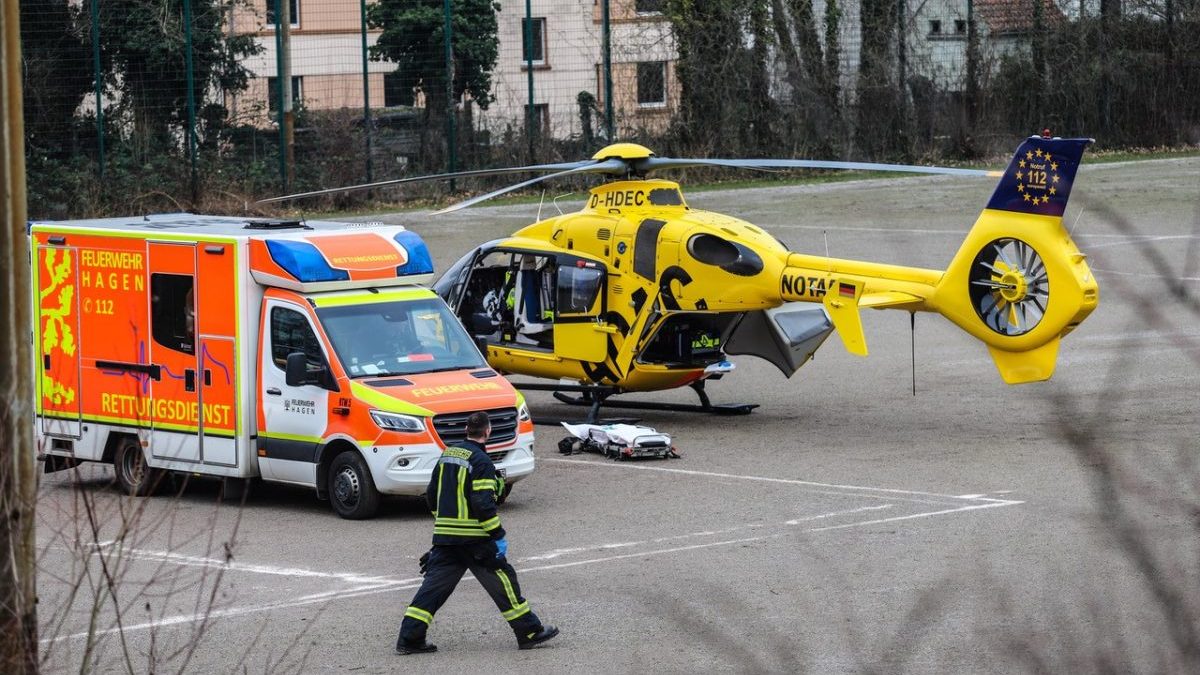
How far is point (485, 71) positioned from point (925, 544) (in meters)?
27.4

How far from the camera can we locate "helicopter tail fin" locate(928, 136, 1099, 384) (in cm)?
1698

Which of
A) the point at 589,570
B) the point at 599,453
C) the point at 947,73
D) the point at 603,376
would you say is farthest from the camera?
the point at 947,73

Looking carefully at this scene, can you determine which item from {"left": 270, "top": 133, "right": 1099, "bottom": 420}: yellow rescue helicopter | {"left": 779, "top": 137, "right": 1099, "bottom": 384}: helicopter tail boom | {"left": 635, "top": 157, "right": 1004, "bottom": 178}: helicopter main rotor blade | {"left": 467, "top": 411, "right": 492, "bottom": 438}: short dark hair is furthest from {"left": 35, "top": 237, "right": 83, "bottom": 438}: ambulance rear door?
{"left": 779, "top": 137, "right": 1099, "bottom": 384}: helicopter tail boom

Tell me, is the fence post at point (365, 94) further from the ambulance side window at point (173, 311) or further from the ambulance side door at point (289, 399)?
the ambulance side door at point (289, 399)

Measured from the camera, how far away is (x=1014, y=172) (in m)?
17.2

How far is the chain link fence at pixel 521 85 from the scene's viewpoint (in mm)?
36688

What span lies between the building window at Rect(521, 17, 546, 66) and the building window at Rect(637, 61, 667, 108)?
2.40 m

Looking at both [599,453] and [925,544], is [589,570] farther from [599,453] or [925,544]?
[599,453]

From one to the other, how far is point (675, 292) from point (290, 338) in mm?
5026

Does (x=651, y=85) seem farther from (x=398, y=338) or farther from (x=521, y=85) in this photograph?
(x=398, y=338)

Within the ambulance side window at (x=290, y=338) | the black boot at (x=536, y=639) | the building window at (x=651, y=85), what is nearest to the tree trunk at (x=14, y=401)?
the black boot at (x=536, y=639)

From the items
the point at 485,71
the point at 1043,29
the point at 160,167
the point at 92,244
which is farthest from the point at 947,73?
the point at 92,244

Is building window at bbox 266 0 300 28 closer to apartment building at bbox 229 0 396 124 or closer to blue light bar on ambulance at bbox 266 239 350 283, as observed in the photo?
apartment building at bbox 229 0 396 124

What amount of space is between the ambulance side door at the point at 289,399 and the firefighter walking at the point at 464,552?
193 inches
